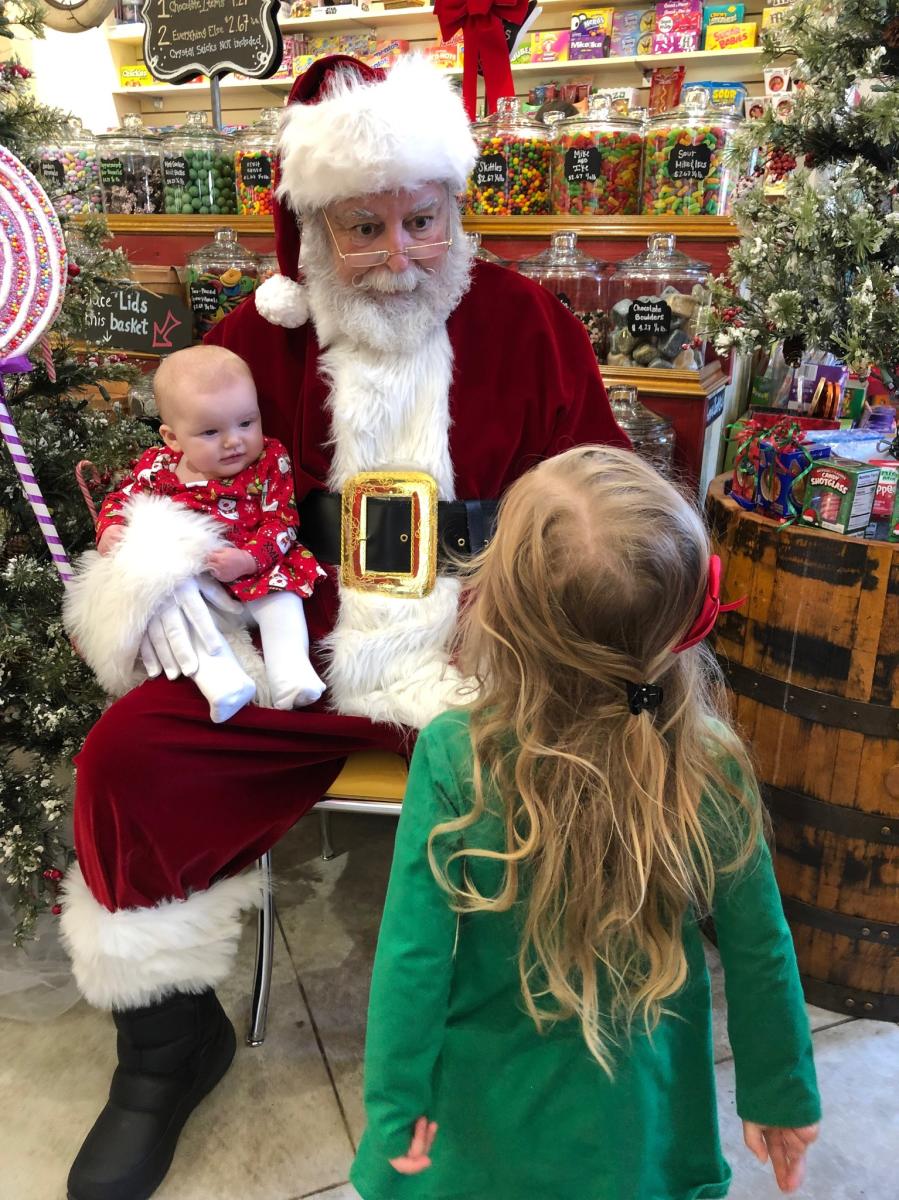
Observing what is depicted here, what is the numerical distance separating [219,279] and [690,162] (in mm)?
1222

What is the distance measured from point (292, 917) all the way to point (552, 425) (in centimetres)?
120

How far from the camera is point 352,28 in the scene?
496 cm

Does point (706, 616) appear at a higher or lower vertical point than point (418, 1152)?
higher

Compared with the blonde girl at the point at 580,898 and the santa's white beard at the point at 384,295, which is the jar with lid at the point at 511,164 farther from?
the blonde girl at the point at 580,898

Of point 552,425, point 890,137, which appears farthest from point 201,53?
point 890,137

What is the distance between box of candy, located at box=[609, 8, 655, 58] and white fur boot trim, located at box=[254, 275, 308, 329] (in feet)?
12.0

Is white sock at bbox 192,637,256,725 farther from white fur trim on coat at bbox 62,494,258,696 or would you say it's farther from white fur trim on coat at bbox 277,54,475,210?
white fur trim on coat at bbox 277,54,475,210

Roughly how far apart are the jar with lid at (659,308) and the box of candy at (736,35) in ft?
9.61

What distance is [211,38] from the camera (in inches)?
84.8

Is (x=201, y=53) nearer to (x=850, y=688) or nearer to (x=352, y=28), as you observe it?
(x=850, y=688)


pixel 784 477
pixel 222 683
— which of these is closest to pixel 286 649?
pixel 222 683

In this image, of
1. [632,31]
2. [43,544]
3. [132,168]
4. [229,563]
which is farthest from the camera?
[632,31]

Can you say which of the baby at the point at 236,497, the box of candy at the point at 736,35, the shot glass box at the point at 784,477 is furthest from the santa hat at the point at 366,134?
the box of candy at the point at 736,35

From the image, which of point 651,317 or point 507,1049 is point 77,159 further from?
point 507,1049
